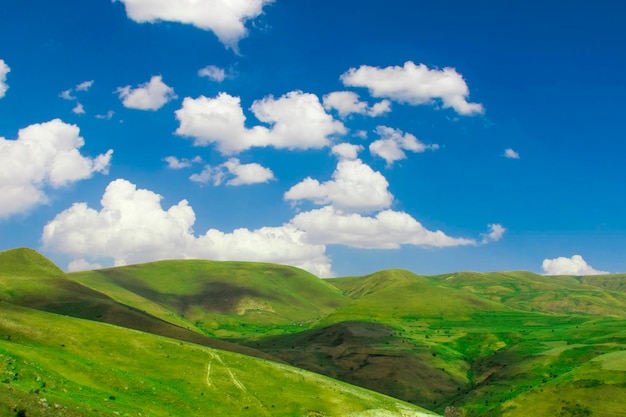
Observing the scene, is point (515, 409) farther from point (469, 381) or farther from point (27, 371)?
point (27, 371)

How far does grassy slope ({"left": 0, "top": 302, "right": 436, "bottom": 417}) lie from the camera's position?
4434 centimetres

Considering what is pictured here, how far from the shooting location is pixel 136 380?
58344 millimetres

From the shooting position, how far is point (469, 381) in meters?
149

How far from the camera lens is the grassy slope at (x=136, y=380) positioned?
44.3 metres

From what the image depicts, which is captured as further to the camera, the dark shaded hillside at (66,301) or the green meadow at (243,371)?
the dark shaded hillside at (66,301)

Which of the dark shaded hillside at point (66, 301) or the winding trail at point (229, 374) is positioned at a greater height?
the dark shaded hillside at point (66, 301)

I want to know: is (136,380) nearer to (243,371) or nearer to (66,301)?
(243,371)

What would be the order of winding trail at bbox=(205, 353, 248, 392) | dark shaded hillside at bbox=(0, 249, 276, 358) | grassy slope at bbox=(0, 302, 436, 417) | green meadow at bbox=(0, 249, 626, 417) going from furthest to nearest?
dark shaded hillside at bbox=(0, 249, 276, 358) → winding trail at bbox=(205, 353, 248, 392) → green meadow at bbox=(0, 249, 626, 417) → grassy slope at bbox=(0, 302, 436, 417)

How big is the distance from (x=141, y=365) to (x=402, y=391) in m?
89.1

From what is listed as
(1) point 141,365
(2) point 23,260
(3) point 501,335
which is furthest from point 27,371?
(3) point 501,335

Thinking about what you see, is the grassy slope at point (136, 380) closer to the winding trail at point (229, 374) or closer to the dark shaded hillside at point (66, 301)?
the winding trail at point (229, 374)

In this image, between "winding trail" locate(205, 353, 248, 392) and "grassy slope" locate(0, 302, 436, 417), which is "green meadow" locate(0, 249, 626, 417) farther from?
"winding trail" locate(205, 353, 248, 392)

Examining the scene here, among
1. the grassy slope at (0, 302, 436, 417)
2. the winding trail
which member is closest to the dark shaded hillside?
the winding trail

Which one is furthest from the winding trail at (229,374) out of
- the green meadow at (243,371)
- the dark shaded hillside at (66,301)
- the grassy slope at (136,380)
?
the dark shaded hillside at (66,301)
